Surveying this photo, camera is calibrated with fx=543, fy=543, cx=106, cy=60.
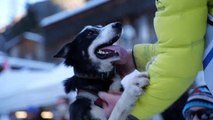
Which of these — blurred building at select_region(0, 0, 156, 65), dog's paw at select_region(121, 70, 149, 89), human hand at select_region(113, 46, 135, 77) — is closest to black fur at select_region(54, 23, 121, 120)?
human hand at select_region(113, 46, 135, 77)

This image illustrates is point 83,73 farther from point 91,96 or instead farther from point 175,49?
point 175,49

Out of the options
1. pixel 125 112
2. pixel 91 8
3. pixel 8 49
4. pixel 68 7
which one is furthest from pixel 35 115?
pixel 8 49

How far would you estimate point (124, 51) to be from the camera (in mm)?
2969

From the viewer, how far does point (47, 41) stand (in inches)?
949

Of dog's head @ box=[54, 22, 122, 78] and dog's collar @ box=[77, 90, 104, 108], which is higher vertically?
dog's head @ box=[54, 22, 122, 78]

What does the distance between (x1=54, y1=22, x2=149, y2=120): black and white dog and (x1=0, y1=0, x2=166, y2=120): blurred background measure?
23.7 inches

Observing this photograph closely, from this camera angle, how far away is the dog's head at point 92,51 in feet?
10.6

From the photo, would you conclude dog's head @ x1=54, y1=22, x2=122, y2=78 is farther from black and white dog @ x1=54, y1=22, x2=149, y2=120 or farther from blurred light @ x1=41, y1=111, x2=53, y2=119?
blurred light @ x1=41, y1=111, x2=53, y2=119

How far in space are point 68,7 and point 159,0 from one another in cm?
2332

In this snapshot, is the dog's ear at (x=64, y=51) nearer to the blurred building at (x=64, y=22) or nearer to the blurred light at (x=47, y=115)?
the blurred light at (x=47, y=115)

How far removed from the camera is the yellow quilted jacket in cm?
226

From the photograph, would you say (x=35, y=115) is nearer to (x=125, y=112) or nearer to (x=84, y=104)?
(x=84, y=104)

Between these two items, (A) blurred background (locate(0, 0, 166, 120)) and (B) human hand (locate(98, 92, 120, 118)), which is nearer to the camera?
(B) human hand (locate(98, 92, 120, 118))

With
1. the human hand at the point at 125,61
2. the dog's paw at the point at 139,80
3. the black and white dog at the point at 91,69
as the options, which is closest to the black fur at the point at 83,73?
the black and white dog at the point at 91,69
